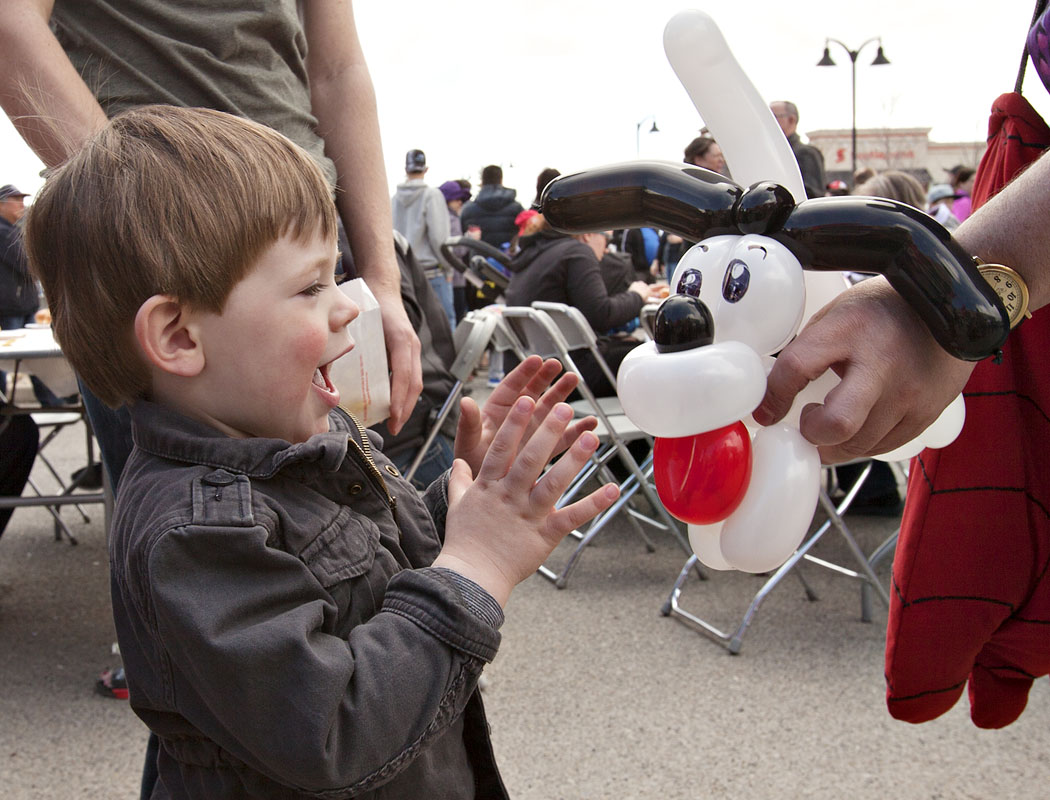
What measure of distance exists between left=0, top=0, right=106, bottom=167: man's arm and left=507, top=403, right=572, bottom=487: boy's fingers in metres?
0.72

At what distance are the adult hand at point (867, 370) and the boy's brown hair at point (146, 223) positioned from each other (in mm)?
542

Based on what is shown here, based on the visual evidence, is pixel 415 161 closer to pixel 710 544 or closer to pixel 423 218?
pixel 423 218

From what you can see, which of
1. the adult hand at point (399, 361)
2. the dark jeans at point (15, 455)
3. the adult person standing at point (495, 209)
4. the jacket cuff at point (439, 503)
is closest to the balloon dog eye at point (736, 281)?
the jacket cuff at point (439, 503)

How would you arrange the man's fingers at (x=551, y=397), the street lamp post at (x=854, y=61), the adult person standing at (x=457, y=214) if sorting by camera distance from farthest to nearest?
the street lamp post at (x=854, y=61) → the adult person standing at (x=457, y=214) → the man's fingers at (x=551, y=397)

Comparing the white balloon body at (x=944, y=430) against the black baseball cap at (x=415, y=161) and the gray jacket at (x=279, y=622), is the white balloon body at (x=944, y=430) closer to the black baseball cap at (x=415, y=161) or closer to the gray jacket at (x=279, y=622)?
the gray jacket at (x=279, y=622)

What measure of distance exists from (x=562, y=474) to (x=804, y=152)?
407 centimetres

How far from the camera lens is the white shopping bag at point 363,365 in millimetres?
1330

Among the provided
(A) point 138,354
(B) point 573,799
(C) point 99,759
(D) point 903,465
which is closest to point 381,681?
(A) point 138,354

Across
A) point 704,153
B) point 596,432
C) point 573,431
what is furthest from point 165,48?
point 704,153

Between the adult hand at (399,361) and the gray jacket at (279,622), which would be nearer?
the gray jacket at (279,622)

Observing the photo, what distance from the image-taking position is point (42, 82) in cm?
120

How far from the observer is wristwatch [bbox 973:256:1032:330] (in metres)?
0.98

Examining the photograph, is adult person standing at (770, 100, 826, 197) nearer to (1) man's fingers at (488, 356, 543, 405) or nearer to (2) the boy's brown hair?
(1) man's fingers at (488, 356, 543, 405)

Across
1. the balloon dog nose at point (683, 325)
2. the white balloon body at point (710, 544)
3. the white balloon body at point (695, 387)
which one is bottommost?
the white balloon body at point (710, 544)
